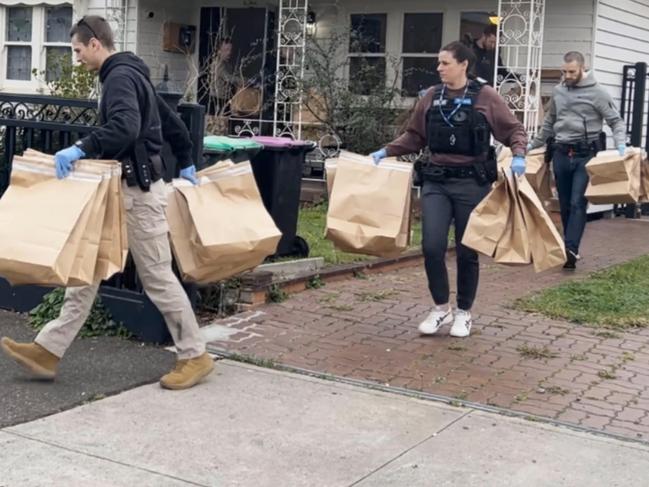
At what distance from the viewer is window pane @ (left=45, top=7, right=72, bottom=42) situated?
1567cm

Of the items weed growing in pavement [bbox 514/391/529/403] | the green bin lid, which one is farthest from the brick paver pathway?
the green bin lid

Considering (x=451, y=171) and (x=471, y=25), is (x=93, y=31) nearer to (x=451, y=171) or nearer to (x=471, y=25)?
(x=451, y=171)

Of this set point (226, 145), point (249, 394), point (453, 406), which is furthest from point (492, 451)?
point (226, 145)

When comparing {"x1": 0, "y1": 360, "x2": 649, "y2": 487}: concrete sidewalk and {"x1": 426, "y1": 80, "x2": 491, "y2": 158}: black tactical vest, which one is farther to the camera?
{"x1": 426, "y1": 80, "x2": 491, "y2": 158}: black tactical vest

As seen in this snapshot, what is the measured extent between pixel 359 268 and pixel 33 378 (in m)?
3.59

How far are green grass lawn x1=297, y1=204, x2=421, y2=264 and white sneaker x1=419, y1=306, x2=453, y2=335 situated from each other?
1.12m

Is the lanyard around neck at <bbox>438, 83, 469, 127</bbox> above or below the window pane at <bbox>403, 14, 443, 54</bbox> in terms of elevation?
below

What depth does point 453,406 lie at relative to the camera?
Answer: 518 cm

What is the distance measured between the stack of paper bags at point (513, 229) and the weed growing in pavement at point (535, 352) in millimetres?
565

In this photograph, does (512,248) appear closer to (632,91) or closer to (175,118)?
(175,118)

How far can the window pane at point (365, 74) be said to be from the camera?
13.4 metres

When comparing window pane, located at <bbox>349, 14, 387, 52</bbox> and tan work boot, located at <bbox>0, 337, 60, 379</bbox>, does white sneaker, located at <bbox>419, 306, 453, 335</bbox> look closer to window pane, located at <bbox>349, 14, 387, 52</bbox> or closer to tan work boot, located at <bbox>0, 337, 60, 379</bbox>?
tan work boot, located at <bbox>0, 337, 60, 379</bbox>

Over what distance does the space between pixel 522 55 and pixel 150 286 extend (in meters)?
8.64

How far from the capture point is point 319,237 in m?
9.73
